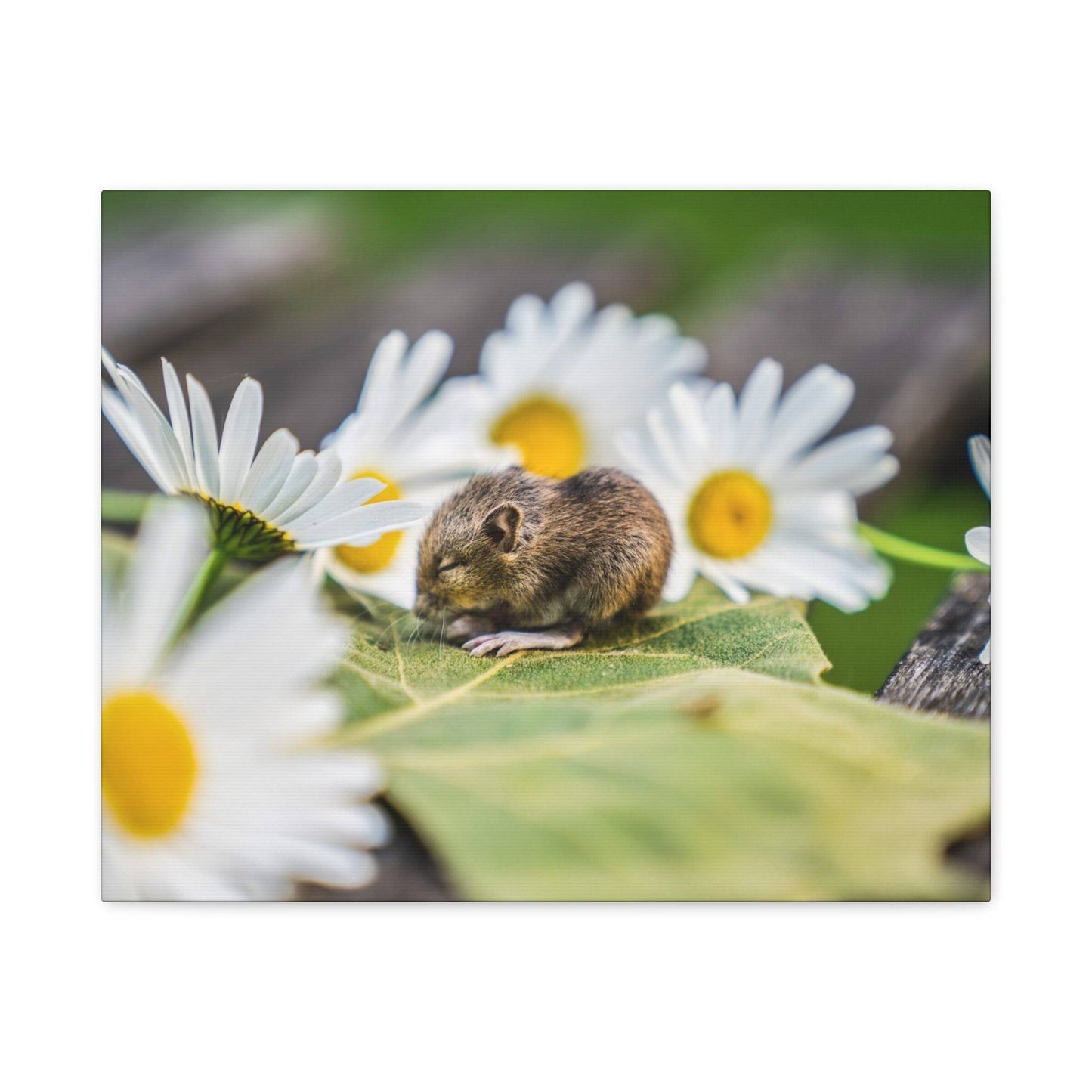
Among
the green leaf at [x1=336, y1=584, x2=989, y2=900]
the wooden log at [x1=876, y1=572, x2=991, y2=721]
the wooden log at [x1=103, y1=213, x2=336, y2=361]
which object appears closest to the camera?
the green leaf at [x1=336, y1=584, x2=989, y2=900]

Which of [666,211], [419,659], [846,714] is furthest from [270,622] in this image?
[666,211]

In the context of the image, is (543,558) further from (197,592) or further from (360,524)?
(197,592)

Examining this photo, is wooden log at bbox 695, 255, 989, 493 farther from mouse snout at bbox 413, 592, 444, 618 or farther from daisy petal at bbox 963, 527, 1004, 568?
mouse snout at bbox 413, 592, 444, 618

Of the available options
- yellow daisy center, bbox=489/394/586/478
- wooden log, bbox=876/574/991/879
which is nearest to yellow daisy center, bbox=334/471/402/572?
yellow daisy center, bbox=489/394/586/478

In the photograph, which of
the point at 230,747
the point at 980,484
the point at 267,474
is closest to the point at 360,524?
the point at 267,474

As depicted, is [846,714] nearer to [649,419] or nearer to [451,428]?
[649,419]

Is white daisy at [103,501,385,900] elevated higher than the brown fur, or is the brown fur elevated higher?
the brown fur
